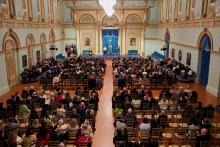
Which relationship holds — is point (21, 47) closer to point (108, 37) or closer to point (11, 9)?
point (11, 9)

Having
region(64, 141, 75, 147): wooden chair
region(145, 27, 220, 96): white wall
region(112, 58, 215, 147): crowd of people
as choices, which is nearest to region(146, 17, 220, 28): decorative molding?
region(145, 27, 220, 96): white wall

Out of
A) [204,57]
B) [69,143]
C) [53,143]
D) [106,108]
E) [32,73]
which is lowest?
[106,108]

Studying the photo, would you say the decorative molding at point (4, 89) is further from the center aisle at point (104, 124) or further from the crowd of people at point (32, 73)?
the center aisle at point (104, 124)

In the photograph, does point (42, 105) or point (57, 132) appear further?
point (42, 105)

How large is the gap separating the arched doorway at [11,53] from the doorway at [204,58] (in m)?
15.7

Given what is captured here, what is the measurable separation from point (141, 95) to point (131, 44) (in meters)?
24.0

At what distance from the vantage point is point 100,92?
58.0ft

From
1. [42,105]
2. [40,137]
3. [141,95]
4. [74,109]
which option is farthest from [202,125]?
[42,105]

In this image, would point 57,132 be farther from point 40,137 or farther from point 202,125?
point 202,125

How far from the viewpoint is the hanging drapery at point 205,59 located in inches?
717

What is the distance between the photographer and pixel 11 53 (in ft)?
61.5

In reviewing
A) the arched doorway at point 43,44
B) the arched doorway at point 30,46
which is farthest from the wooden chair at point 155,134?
the arched doorway at point 43,44

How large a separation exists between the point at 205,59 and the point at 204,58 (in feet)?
0.83

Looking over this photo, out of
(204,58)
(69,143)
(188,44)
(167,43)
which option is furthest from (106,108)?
(167,43)
